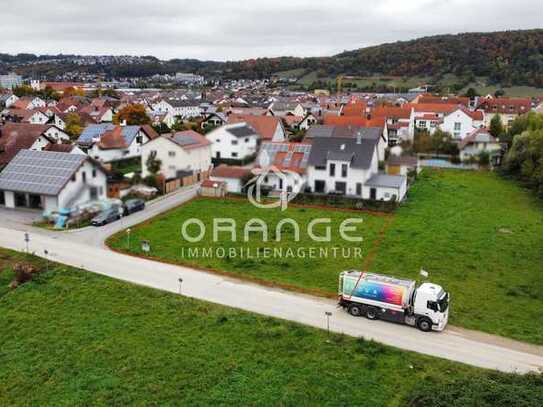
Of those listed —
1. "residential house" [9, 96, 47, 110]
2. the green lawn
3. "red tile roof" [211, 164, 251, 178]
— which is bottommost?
the green lawn

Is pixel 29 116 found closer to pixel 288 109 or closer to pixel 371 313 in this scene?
pixel 288 109

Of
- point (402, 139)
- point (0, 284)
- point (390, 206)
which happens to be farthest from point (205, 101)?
point (0, 284)

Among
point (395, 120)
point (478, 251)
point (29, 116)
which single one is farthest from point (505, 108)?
point (29, 116)

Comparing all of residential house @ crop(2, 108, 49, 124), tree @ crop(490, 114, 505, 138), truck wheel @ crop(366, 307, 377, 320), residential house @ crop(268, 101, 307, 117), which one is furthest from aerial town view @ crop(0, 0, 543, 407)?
residential house @ crop(268, 101, 307, 117)

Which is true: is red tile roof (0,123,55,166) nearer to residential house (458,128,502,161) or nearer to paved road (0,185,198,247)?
paved road (0,185,198,247)

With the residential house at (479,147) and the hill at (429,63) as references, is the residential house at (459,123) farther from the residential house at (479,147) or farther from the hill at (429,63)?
the hill at (429,63)

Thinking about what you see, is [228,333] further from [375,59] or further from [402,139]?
[375,59]
